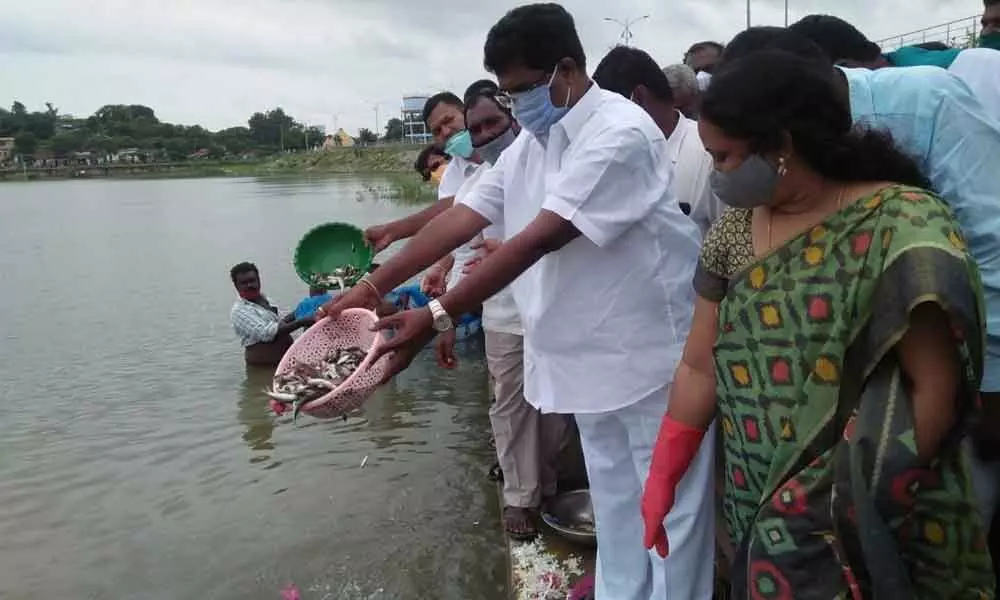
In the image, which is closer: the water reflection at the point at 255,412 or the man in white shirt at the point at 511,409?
the man in white shirt at the point at 511,409

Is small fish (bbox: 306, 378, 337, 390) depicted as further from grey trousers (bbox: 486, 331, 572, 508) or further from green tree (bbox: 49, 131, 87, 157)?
green tree (bbox: 49, 131, 87, 157)

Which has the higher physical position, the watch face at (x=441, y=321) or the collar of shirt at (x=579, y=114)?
the collar of shirt at (x=579, y=114)

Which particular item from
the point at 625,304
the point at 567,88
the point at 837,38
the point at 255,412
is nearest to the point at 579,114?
the point at 567,88

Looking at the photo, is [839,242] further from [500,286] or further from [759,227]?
[500,286]

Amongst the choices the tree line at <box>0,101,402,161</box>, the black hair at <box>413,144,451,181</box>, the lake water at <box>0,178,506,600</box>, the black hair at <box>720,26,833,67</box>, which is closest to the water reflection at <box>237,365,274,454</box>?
the lake water at <box>0,178,506,600</box>

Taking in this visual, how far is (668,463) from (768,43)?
1061 mm

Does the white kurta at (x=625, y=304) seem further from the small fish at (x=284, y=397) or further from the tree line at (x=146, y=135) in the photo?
the tree line at (x=146, y=135)

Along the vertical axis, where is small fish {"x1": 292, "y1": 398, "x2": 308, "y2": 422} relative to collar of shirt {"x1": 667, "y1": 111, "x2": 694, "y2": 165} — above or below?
below

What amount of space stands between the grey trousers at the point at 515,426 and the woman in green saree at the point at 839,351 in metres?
2.16

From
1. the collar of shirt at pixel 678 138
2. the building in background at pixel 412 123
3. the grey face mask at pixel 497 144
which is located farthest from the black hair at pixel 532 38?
the building in background at pixel 412 123

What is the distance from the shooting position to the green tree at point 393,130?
107 meters

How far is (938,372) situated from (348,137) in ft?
370

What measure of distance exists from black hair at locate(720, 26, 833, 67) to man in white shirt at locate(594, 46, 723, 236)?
3.66ft

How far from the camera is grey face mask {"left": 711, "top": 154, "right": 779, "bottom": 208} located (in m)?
1.81
